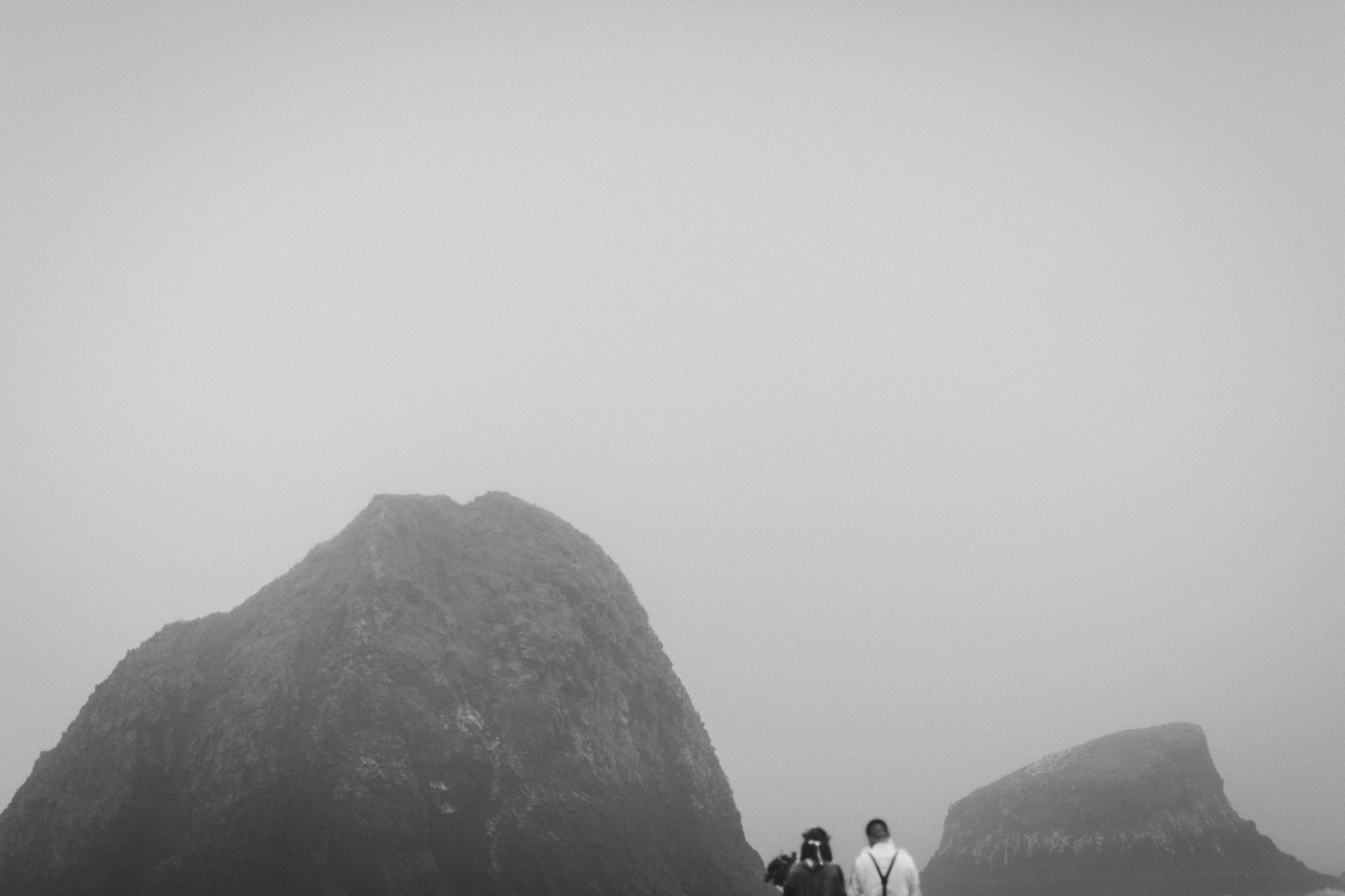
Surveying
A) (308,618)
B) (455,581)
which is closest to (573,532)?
(455,581)

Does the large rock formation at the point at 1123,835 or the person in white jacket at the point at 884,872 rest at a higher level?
the person in white jacket at the point at 884,872

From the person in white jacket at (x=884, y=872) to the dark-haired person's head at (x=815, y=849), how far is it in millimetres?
565

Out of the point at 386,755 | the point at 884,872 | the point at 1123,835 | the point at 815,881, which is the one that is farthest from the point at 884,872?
the point at 1123,835

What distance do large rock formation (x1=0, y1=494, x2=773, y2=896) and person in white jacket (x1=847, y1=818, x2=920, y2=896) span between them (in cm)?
2648

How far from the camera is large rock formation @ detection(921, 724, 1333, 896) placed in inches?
2195

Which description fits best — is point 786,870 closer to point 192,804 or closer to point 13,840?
point 192,804

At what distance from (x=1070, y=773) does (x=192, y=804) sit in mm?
59470

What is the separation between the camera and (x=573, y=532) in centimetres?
5528

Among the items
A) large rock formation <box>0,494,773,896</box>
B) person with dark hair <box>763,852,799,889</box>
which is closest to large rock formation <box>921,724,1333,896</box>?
large rock formation <box>0,494,773,896</box>

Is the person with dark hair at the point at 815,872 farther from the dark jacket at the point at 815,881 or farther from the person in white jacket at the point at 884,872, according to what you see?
the person in white jacket at the point at 884,872

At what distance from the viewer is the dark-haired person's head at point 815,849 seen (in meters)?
13.7

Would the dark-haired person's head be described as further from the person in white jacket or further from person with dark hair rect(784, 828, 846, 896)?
the person in white jacket

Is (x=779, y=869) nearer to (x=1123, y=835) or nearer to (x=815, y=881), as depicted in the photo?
(x=815, y=881)

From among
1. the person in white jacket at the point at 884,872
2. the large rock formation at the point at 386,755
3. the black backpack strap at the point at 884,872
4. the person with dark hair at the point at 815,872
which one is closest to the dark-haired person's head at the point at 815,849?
the person with dark hair at the point at 815,872
